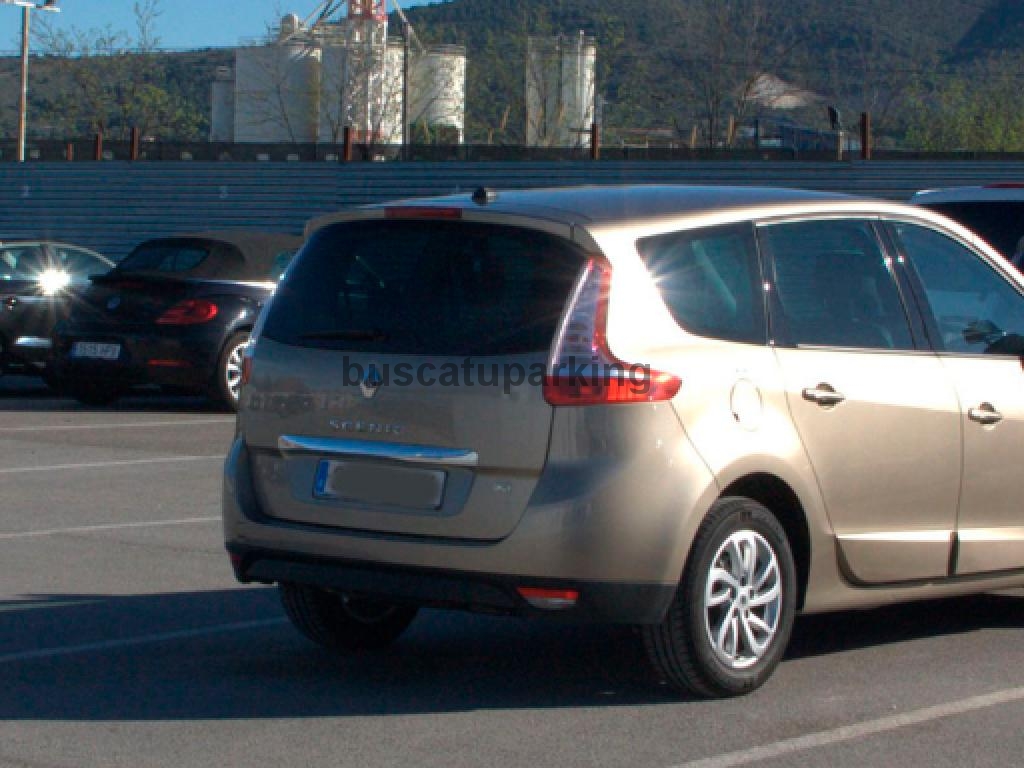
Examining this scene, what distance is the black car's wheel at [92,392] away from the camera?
51.3 ft

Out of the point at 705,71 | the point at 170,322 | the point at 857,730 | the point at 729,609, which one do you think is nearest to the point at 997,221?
the point at 729,609

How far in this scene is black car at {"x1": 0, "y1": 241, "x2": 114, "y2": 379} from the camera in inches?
666

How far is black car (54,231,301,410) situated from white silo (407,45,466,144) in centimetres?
5247

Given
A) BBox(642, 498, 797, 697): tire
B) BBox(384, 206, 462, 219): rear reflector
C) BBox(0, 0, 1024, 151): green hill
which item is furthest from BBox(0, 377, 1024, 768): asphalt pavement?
BBox(0, 0, 1024, 151): green hill

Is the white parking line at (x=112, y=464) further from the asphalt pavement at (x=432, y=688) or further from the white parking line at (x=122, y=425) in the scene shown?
the asphalt pavement at (x=432, y=688)

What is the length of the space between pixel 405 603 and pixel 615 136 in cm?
6692

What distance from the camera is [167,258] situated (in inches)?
614

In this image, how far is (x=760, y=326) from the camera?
5566 mm

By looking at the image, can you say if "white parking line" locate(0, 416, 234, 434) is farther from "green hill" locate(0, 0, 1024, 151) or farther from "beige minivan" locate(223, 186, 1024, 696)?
"green hill" locate(0, 0, 1024, 151)

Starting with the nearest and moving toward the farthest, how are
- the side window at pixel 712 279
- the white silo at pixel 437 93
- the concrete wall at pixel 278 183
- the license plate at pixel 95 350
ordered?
the side window at pixel 712 279
the license plate at pixel 95 350
the concrete wall at pixel 278 183
the white silo at pixel 437 93

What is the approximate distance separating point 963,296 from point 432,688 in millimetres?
2661

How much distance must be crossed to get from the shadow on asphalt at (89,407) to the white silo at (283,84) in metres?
51.2

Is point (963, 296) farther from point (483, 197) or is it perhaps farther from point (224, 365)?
point (224, 365)

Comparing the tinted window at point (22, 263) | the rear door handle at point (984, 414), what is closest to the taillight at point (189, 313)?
the tinted window at point (22, 263)
